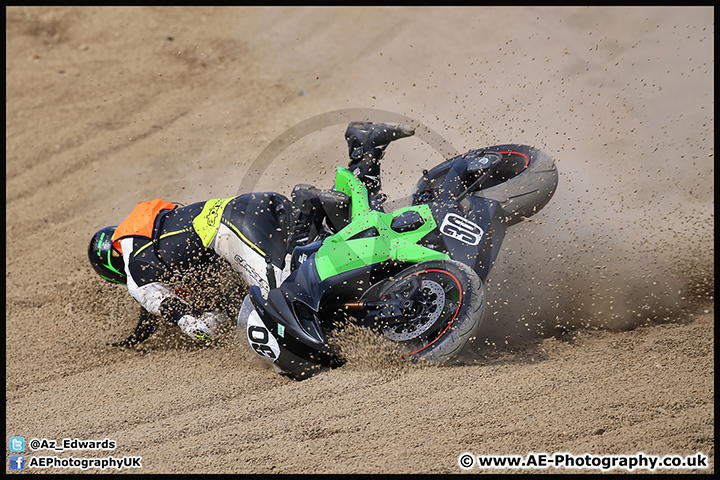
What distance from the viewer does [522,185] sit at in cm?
437

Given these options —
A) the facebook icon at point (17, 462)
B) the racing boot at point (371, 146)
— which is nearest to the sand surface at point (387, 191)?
the facebook icon at point (17, 462)

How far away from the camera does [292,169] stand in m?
7.93

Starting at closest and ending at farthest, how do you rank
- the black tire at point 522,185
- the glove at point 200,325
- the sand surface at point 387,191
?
the sand surface at point 387,191, the black tire at point 522,185, the glove at point 200,325

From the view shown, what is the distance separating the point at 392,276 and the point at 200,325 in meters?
1.63

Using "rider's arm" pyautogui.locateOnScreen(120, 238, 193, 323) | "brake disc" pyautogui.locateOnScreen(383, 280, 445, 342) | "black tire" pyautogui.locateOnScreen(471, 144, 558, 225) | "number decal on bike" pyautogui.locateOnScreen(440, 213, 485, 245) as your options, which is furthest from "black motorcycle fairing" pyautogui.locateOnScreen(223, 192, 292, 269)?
"black tire" pyautogui.locateOnScreen(471, 144, 558, 225)

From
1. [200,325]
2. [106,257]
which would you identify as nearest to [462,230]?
[200,325]

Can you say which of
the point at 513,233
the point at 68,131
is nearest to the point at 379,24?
the point at 68,131

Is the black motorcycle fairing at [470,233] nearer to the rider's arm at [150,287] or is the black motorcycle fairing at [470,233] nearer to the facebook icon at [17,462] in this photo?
the rider's arm at [150,287]

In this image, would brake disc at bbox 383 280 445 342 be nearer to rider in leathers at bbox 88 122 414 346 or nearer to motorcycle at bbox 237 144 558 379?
motorcycle at bbox 237 144 558 379

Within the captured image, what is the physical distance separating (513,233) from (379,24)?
6601mm

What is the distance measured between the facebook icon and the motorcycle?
152 centimetres

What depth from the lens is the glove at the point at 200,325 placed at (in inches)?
181

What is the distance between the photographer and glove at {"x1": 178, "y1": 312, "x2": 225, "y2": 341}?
4.61m

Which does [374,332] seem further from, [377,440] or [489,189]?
[489,189]
